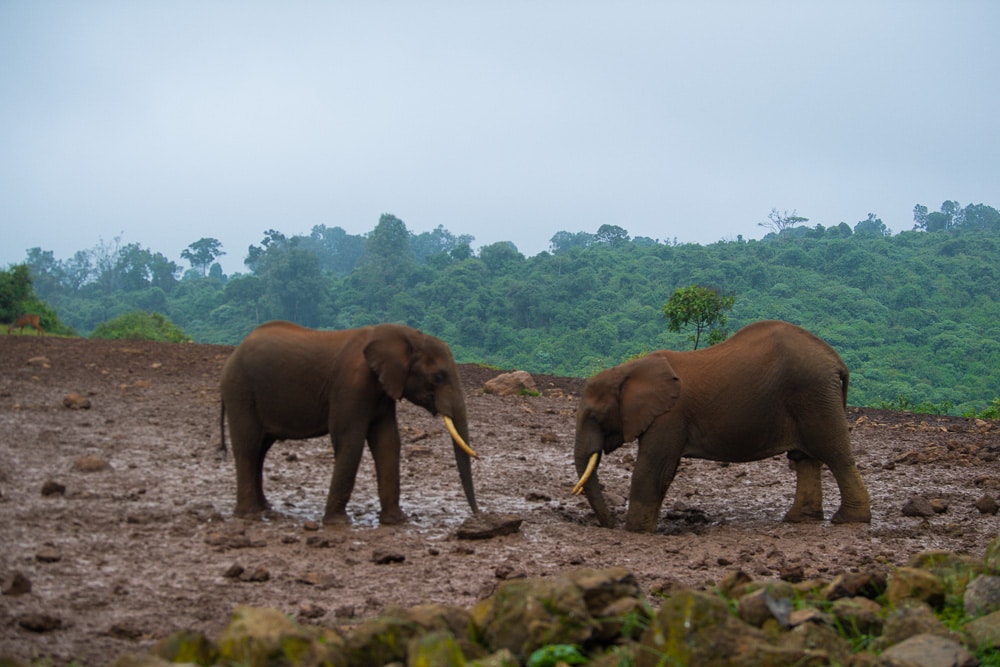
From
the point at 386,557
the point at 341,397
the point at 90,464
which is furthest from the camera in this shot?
the point at 90,464

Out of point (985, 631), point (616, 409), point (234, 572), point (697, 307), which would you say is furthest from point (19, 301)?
point (985, 631)

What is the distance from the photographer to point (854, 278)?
2388 inches

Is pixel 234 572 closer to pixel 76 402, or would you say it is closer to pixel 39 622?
pixel 39 622

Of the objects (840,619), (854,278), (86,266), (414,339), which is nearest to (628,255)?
(854,278)

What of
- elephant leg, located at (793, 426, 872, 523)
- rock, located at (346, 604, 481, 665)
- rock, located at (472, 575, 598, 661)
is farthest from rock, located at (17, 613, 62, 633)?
elephant leg, located at (793, 426, 872, 523)

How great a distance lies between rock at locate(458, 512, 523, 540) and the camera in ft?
32.2

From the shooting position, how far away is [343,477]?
1038 centimetres

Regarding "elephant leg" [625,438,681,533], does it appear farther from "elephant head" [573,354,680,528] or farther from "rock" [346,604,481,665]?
"rock" [346,604,481,665]

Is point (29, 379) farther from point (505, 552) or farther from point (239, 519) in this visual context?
point (505, 552)

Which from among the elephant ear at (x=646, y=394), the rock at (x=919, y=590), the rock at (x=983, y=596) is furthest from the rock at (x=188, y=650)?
the elephant ear at (x=646, y=394)

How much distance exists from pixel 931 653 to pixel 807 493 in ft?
20.8

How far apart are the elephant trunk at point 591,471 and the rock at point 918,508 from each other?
3.26 meters

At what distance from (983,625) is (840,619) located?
2.50 feet

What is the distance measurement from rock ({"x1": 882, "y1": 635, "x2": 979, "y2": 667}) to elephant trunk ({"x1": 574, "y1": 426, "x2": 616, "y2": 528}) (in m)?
5.61
